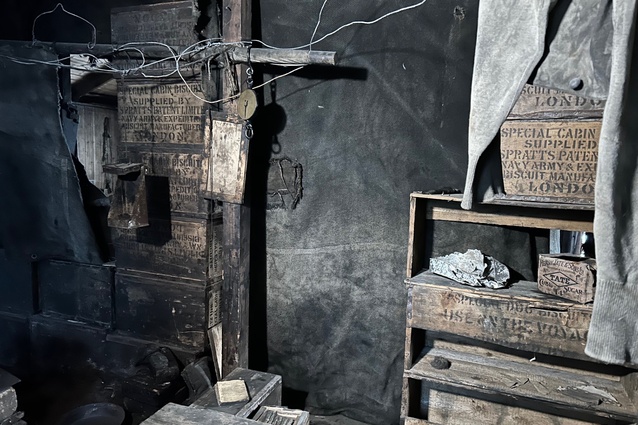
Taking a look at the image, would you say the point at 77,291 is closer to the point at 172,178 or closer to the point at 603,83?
the point at 172,178

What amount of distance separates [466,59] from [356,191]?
0.83m

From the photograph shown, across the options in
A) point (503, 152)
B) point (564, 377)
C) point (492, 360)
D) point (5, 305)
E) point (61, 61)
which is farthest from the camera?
point (5, 305)

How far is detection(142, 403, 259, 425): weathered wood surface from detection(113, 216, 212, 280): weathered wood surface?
834mm

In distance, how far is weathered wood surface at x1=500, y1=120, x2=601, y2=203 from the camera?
1.65 meters

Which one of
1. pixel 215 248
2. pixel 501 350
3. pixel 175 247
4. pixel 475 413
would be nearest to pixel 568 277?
pixel 501 350

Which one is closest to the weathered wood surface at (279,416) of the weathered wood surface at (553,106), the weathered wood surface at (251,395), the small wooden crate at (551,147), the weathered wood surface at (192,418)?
the weathered wood surface at (251,395)

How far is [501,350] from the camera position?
2213 millimetres

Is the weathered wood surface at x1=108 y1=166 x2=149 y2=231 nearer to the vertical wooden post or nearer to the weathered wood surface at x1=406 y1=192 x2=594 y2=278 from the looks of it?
the vertical wooden post

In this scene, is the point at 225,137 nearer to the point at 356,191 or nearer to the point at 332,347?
the point at 356,191

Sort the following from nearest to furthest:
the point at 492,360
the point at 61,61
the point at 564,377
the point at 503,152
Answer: the point at 503,152, the point at 564,377, the point at 492,360, the point at 61,61

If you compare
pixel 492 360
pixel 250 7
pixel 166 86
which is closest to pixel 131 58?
pixel 166 86

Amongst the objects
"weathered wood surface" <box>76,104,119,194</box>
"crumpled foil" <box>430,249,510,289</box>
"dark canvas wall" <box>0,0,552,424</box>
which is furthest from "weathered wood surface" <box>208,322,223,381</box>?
"weathered wood surface" <box>76,104,119,194</box>

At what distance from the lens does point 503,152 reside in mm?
1772

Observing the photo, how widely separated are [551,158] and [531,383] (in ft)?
3.14
